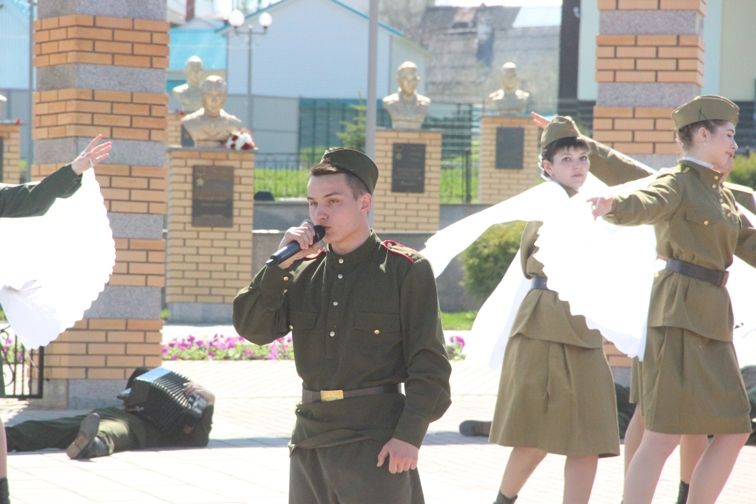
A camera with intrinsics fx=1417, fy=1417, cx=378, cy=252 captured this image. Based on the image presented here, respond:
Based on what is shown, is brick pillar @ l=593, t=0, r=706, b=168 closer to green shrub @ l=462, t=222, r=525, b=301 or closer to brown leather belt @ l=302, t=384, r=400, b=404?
brown leather belt @ l=302, t=384, r=400, b=404

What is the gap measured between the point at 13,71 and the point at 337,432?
49.7 m

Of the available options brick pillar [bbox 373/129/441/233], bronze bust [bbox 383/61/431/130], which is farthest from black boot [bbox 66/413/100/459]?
bronze bust [bbox 383/61/431/130]

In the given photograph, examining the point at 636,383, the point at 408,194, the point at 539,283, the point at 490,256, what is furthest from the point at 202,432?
the point at 408,194

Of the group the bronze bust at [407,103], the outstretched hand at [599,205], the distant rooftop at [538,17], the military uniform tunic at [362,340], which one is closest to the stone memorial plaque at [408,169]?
the bronze bust at [407,103]

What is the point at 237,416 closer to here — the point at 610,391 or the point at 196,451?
the point at 196,451

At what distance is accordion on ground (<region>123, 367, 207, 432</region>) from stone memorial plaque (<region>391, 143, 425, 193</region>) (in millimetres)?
15468

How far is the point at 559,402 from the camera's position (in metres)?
6.14

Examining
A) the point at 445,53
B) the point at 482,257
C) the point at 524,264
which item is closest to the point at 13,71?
the point at 445,53

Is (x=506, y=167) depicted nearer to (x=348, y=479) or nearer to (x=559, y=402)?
(x=559, y=402)

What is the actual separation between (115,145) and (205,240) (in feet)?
32.0

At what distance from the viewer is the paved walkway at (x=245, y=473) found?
699 cm

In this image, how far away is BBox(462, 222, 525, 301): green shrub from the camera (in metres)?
19.1

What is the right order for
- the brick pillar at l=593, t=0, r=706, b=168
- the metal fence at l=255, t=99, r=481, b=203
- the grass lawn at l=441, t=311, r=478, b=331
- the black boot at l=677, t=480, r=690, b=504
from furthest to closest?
the metal fence at l=255, t=99, r=481, b=203 < the grass lawn at l=441, t=311, r=478, b=331 < the brick pillar at l=593, t=0, r=706, b=168 < the black boot at l=677, t=480, r=690, b=504

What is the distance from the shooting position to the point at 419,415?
3979mm
